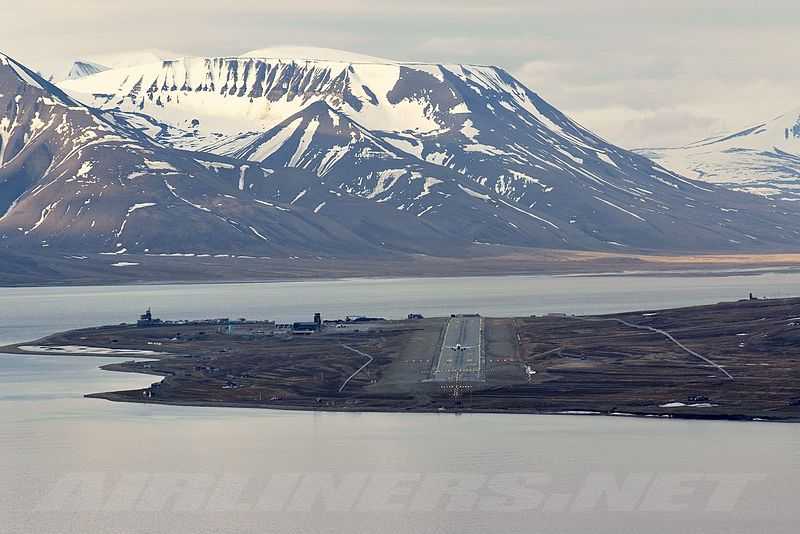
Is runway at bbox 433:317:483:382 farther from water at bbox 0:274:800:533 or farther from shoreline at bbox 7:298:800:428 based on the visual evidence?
water at bbox 0:274:800:533

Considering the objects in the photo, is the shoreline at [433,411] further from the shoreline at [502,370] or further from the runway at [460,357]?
the runway at [460,357]

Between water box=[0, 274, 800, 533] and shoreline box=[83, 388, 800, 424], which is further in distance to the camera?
shoreline box=[83, 388, 800, 424]

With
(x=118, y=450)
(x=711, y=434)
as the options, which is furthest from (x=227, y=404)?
(x=711, y=434)

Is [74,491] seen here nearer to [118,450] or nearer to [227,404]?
[118,450]

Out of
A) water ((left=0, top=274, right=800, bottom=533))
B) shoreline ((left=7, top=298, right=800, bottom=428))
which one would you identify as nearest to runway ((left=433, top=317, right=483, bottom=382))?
shoreline ((left=7, top=298, right=800, bottom=428))

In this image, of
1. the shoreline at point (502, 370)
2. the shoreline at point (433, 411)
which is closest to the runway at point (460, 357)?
the shoreline at point (502, 370)
